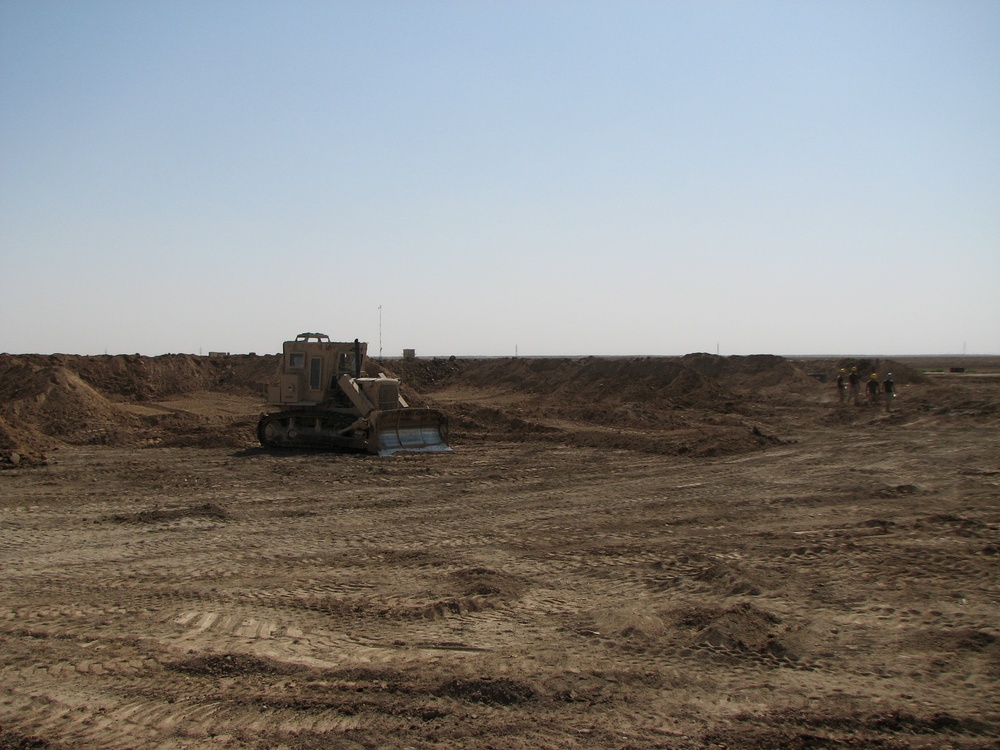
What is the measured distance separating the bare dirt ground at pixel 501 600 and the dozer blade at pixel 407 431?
0.68 m

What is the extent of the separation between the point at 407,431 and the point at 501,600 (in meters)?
11.4

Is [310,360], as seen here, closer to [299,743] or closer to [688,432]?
[688,432]

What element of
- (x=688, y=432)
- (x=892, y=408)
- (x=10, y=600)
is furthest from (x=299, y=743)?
(x=892, y=408)

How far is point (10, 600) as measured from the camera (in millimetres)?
7082

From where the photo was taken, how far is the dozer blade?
17375 millimetres

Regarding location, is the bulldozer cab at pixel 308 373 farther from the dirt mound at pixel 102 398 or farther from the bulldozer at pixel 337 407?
the dirt mound at pixel 102 398

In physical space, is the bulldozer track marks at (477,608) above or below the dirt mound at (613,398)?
below

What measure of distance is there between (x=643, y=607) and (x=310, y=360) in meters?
12.9

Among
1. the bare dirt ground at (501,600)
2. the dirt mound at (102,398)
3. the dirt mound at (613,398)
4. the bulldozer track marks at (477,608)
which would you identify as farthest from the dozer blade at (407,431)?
the dirt mound at (102,398)

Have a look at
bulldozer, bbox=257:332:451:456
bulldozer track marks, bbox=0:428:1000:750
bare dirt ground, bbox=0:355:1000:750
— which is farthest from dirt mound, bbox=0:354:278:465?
bulldozer track marks, bbox=0:428:1000:750

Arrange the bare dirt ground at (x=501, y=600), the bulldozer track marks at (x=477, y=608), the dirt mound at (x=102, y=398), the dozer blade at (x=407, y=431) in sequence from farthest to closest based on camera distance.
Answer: the dirt mound at (x=102, y=398) < the dozer blade at (x=407, y=431) < the bulldozer track marks at (x=477, y=608) < the bare dirt ground at (x=501, y=600)

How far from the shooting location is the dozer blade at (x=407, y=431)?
57.0ft

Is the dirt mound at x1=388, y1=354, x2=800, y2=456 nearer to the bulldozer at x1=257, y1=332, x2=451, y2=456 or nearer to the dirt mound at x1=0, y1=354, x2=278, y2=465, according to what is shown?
the bulldozer at x1=257, y1=332, x2=451, y2=456

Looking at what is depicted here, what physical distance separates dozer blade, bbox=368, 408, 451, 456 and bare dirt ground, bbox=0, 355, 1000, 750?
684 mm
